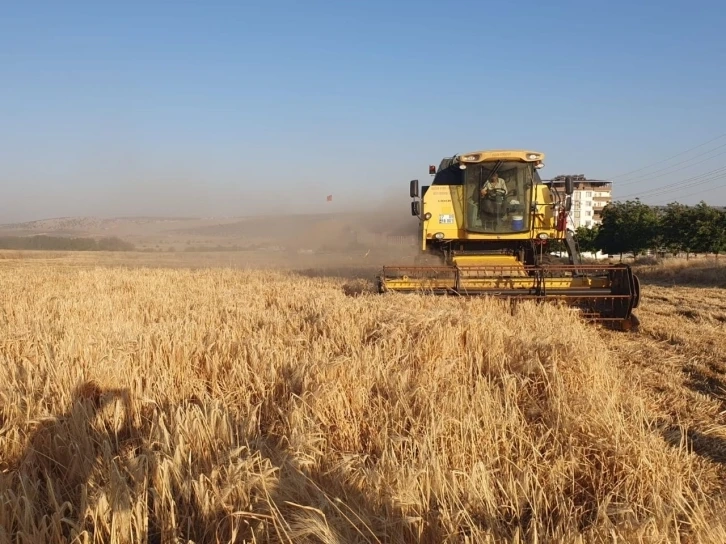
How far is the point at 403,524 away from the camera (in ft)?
6.20

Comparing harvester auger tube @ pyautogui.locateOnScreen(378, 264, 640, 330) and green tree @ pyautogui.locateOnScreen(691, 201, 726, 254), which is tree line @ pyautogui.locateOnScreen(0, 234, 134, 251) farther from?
harvester auger tube @ pyautogui.locateOnScreen(378, 264, 640, 330)

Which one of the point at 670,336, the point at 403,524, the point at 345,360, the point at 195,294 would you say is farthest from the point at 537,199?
the point at 403,524

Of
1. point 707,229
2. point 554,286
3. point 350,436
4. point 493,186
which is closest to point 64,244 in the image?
point 493,186

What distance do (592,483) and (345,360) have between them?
168cm

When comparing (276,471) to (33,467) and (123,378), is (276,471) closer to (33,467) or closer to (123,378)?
(33,467)

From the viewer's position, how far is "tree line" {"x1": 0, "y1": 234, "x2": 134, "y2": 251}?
49.4m

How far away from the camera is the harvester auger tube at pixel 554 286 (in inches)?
296

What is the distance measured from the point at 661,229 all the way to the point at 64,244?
162ft

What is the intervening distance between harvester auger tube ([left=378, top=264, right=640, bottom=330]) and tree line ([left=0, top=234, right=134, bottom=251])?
48.3m

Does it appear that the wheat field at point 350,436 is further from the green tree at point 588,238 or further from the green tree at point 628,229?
the green tree at point 588,238

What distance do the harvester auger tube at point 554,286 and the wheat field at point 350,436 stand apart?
2.36 metres

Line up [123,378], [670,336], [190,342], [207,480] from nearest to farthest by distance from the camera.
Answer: [207,480]
[123,378]
[190,342]
[670,336]

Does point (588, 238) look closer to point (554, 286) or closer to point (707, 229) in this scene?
point (707, 229)

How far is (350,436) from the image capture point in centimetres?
278
